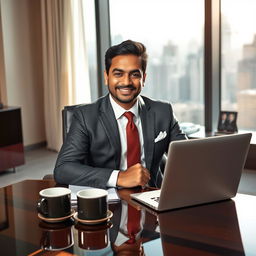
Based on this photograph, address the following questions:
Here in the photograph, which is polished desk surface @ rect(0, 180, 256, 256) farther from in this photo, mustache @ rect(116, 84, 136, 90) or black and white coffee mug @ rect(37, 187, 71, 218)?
mustache @ rect(116, 84, 136, 90)

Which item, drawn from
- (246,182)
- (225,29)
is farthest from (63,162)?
(225,29)

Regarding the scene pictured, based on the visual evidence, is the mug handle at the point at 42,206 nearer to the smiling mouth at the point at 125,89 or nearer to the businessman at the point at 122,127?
the businessman at the point at 122,127

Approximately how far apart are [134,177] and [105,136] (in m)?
0.32

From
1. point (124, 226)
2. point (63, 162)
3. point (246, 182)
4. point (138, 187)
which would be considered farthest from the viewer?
point (246, 182)

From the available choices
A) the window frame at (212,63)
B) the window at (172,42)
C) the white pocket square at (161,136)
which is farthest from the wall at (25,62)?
the white pocket square at (161,136)

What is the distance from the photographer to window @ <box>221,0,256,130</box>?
349 centimetres

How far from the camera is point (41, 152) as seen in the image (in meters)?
4.65

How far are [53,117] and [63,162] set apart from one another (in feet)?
9.91

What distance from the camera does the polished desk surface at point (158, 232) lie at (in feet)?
3.56

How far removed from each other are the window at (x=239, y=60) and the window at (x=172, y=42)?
0.74 feet

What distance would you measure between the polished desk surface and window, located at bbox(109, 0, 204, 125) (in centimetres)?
254

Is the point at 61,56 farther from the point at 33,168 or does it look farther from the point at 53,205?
the point at 53,205

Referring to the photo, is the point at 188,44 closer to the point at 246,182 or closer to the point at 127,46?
the point at 246,182

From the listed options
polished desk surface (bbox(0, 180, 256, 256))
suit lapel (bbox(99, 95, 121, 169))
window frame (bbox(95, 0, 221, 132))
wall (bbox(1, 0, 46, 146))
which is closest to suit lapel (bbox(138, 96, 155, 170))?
suit lapel (bbox(99, 95, 121, 169))
